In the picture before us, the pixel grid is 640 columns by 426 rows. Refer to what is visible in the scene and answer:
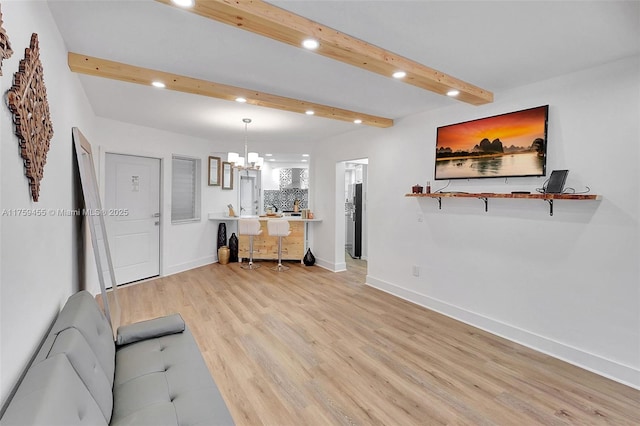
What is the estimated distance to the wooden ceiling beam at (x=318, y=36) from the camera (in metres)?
1.64

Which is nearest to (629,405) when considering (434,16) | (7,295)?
(434,16)

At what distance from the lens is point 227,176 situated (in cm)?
629

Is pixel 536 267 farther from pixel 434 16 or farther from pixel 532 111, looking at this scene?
pixel 434 16

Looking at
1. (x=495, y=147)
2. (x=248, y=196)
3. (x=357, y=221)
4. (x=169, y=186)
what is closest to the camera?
(x=495, y=147)

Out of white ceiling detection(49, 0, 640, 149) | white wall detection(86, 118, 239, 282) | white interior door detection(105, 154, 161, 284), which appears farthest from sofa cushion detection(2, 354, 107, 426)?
white interior door detection(105, 154, 161, 284)

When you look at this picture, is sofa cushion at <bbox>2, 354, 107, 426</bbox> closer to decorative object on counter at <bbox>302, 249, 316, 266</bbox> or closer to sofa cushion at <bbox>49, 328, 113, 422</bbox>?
sofa cushion at <bbox>49, 328, 113, 422</bbox>

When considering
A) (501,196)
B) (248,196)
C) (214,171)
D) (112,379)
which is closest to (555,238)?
(501,196)

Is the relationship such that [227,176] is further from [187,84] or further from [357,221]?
[187,84]

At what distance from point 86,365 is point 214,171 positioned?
16.4ft

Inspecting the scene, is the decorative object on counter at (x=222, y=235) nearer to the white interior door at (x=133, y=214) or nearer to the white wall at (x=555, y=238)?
the white interior door at (x=133, y=214)

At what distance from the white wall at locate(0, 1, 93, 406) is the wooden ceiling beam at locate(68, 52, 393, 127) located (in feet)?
0.57

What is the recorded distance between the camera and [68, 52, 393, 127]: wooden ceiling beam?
2469 millimetres

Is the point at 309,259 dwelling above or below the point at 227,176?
below

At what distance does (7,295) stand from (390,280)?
4.06 meters
